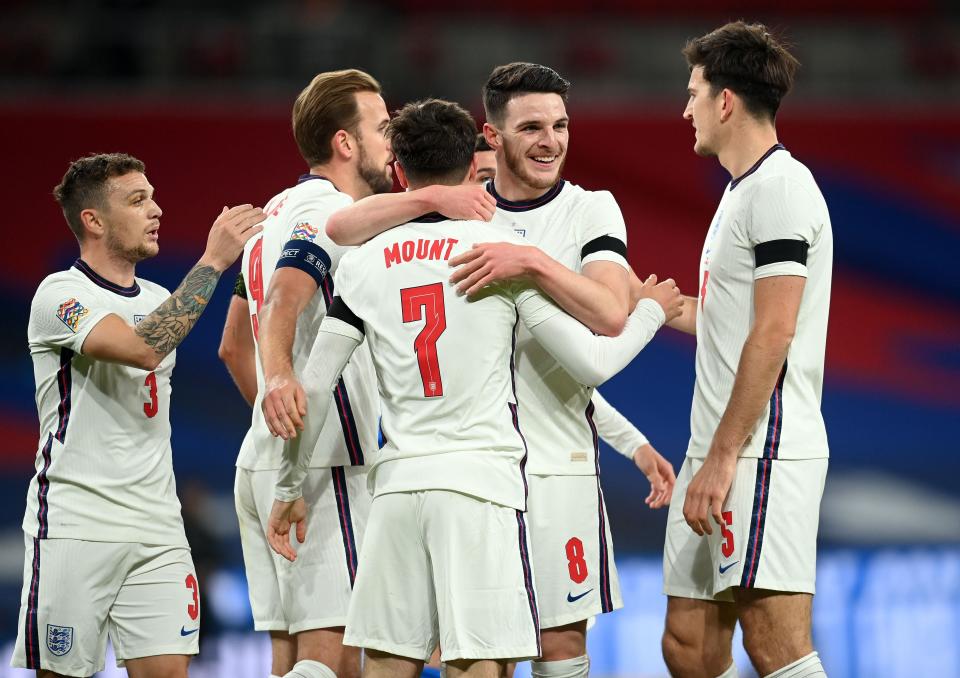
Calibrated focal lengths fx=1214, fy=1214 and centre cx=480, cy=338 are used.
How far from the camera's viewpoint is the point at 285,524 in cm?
460

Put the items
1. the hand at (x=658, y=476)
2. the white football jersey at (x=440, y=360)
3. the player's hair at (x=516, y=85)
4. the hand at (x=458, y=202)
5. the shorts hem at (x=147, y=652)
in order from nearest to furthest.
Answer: the white football jersey at (x=440, y=360), the hand at (x=458, y=202), the player's hair at (x=516, y=85), the shorts hem at (x=147, y=652), the hand at (x=658, y=476)

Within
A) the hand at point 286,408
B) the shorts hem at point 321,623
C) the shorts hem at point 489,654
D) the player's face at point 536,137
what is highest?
the player's face at point 536,137

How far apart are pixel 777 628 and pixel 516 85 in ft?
7.34

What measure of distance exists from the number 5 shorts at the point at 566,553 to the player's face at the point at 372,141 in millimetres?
1553

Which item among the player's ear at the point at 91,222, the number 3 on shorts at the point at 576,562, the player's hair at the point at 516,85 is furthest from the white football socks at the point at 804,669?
the player's ear at the point at 91,222

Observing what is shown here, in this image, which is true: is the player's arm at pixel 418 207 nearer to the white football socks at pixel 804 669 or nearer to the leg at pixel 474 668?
the leg at pixel 474 668

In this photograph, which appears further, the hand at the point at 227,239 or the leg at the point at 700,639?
the hand at the point at 227,239

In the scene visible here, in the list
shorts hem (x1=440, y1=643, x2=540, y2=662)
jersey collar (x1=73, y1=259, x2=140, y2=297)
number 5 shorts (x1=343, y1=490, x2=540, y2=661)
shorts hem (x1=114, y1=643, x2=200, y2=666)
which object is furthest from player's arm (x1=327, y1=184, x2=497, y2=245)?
shorts hem (x1=114, y1=643, x2=200, y2=666)

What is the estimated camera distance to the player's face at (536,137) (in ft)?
15.3

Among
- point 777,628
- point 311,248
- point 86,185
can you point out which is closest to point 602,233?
point 311,248

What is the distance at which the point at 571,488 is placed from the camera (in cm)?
457

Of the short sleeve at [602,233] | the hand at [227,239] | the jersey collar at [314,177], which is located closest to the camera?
the short sleeve at [602,233]

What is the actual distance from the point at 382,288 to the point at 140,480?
1.54 meters

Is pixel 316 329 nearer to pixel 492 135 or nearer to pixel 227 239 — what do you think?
pixel 227 239
